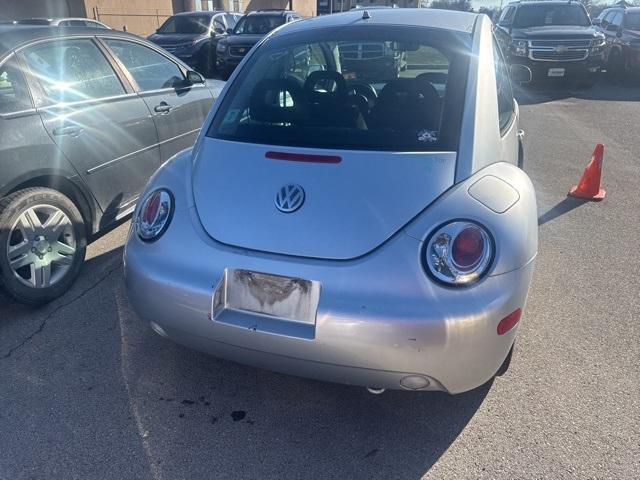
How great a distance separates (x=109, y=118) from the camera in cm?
383

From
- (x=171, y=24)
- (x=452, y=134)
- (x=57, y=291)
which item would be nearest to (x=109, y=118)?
(x=57, y=291)

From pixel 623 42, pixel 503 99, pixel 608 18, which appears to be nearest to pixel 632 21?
pixel 623 42

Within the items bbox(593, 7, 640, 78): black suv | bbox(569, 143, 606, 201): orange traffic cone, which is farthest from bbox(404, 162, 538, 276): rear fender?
bbox(593, 7, 640, 78): black suv

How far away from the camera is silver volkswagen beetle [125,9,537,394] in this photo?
195 cm

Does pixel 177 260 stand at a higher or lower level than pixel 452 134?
lower

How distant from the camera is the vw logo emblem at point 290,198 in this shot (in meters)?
2.20

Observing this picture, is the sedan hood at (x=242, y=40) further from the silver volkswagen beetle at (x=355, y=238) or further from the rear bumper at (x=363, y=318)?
the rear bumper at (x=363, y=318)

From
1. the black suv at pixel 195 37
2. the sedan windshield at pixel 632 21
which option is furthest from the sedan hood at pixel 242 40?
the sedan windshield at pixel 632 21

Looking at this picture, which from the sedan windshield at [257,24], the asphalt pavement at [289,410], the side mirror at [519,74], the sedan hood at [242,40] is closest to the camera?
the asphalt pavement at [289,410]

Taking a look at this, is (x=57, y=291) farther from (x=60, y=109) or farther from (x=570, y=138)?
(x=570, y=138)

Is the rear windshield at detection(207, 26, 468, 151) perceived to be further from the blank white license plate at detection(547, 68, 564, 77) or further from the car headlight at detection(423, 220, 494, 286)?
the blank white license plate at detection(547, 68, 564, 77)

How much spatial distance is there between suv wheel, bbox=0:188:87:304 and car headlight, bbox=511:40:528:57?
11326mm

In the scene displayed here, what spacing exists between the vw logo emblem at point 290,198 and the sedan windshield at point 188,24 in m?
13.4

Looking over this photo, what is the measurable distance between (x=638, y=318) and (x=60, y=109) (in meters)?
4.00
